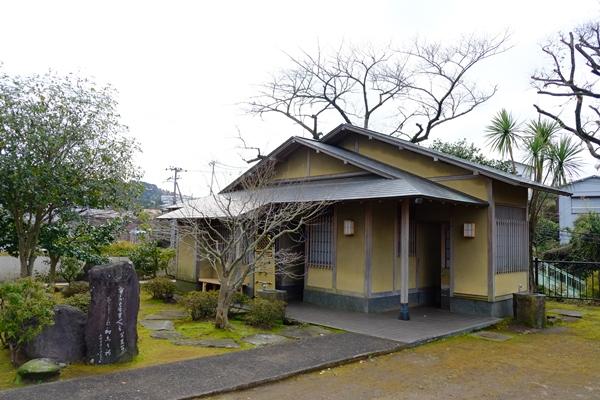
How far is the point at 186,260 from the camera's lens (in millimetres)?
14484

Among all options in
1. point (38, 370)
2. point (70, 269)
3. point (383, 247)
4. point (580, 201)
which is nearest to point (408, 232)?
point (383, 247)

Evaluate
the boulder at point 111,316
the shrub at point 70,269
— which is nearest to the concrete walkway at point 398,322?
the boulder at point 111,316

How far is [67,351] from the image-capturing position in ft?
21.0

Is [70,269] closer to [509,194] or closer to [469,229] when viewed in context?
[469,229]

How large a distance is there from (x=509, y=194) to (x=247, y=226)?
6631mm

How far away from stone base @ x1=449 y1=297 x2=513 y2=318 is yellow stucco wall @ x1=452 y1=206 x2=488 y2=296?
7.8 inches

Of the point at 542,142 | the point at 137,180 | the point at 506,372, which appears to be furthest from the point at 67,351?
the point at 542,142

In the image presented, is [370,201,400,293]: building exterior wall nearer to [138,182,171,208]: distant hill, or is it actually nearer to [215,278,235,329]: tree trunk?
[215,278,235,329]: tree trunk

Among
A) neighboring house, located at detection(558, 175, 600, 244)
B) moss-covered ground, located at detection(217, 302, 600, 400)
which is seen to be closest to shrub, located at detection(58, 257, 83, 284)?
moss-covered ground, located at detection(217, 302, 600, 400)

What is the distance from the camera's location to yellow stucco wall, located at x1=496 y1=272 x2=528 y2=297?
10683 mm

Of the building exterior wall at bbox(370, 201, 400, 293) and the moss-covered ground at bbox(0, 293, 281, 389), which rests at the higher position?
the building exterior wall at bbox(370, 201, 400, 293)

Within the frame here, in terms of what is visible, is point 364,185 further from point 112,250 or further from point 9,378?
point 112,250

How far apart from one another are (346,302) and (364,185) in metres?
2.88

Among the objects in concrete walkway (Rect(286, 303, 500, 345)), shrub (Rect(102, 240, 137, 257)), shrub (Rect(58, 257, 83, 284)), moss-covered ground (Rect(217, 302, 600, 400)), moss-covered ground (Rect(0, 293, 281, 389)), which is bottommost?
moss-covered ground (Rect(217, 302, 600, 400))
